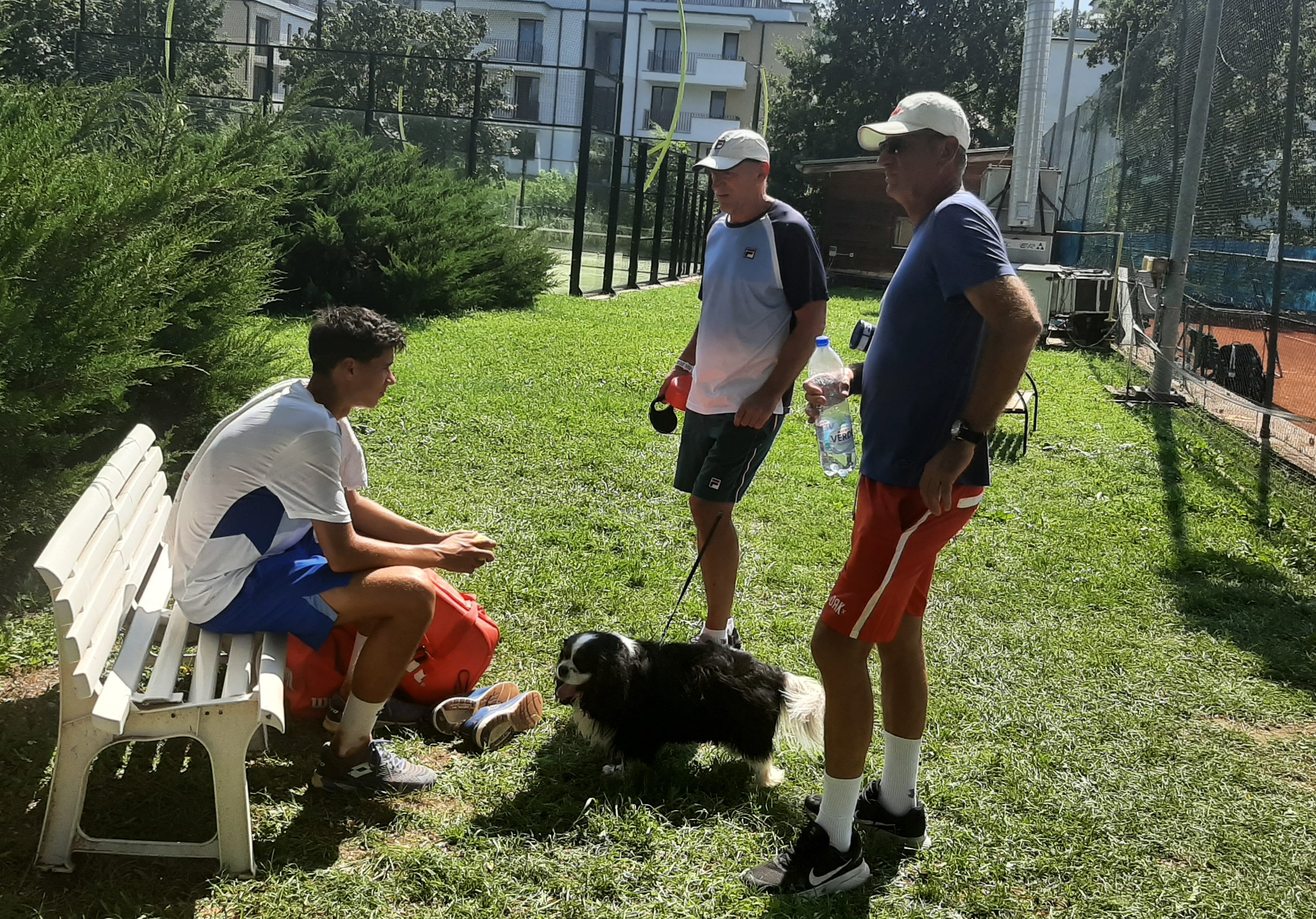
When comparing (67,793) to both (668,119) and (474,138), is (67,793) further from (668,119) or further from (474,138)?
(668,119)

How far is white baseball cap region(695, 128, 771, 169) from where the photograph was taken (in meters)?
A: 4.38

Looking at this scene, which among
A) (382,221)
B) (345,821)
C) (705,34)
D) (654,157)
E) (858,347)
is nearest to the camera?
(345,821)

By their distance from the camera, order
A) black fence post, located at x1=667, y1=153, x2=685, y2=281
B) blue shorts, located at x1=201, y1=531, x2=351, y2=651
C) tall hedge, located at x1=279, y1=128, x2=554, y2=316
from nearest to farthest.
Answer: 1. blue shorts, located at x1=201, y1=531, x2=351, y2=651
2. tall hedge, located at x1=279, y1=128, x2=554, y2=316
3. black fence post, located at x1=667, y1=153, x2=685, y2=281

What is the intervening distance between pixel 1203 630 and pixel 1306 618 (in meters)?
0.66

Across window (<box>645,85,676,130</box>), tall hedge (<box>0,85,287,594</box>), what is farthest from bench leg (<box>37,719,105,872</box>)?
window (<box>645,85,676,130</box>)

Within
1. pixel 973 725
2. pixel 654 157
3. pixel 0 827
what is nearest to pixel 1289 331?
pixel 973 725

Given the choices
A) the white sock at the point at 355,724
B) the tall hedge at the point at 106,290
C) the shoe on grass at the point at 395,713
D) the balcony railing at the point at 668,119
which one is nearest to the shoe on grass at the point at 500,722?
the shoe on grass at the point at 395,713

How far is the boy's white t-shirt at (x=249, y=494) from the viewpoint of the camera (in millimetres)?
3207

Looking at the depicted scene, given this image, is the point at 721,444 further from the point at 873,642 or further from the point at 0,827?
the point at 0,827

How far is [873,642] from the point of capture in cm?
312

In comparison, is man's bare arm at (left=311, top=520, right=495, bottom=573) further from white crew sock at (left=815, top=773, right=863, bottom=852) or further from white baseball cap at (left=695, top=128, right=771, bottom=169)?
white baseball cap at (left=695, top=128, right=771, bottom=169)

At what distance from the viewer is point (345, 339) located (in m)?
3.34

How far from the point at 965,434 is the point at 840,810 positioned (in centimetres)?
113

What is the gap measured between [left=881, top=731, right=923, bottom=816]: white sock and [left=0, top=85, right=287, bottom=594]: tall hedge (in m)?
3.21
